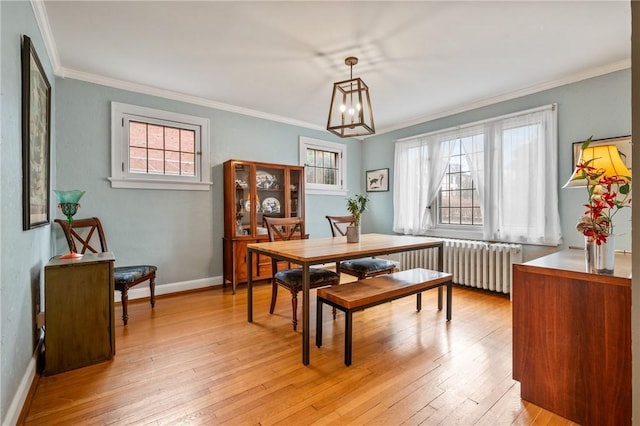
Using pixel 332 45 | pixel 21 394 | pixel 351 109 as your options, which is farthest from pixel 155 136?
pixel 21 394

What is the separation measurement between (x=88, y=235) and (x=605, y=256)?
4024mm

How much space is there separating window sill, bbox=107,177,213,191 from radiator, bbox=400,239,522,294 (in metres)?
3.26

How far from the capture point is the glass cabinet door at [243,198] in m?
3.79

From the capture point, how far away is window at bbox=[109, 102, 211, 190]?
3.20 m

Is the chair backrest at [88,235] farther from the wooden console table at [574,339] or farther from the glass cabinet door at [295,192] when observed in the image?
the wooden console table at [574,339]

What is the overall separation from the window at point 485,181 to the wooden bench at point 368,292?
146 centimetres

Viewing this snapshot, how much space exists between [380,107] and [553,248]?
2613 mm

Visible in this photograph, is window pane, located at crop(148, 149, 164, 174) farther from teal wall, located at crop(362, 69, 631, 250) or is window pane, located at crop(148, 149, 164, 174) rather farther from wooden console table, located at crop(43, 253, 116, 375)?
teal wall, located at crop(362, 69, 631, 250)

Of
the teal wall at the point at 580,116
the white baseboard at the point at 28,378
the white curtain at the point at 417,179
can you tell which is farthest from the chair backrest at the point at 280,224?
the teal wall at the point at 580,116

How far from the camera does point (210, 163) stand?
12.4ft

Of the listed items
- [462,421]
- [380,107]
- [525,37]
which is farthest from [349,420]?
[380,107]

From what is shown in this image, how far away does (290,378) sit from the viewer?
5.89 ft

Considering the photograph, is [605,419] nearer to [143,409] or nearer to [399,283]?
[399,283]

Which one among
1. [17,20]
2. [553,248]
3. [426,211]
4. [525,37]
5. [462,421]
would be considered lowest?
[462,421]
